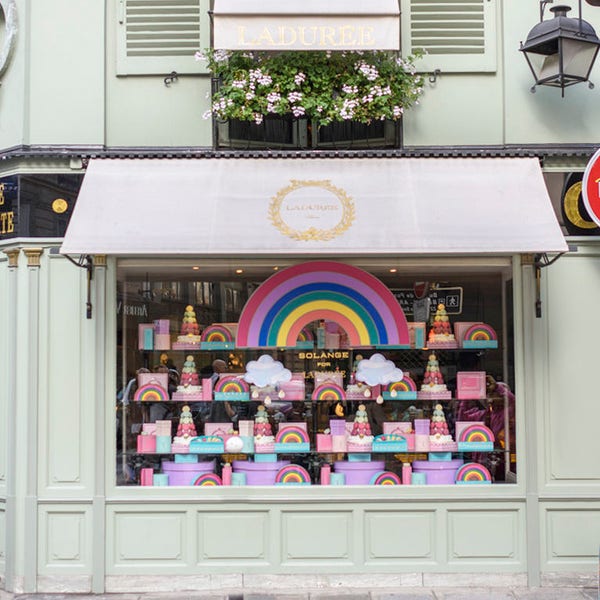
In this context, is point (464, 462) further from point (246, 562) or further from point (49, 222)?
point (49, 222)

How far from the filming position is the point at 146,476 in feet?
24.9

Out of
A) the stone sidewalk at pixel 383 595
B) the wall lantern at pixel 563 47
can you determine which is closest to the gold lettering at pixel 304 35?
the wall lantern at pixel 563 47

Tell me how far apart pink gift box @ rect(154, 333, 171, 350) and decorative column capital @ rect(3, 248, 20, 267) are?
57.4 inches

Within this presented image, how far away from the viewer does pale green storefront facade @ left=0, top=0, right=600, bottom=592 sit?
24.3 feet

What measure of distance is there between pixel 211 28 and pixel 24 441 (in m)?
4.26

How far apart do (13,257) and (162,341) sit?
5.21 ft

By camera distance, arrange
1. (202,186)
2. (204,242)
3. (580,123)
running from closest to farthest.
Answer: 1. (204,242)
2. (202,186)
3. (580,123)

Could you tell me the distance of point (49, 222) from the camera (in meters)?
7.51

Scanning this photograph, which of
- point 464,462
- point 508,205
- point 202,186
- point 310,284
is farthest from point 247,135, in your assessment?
point 464,462

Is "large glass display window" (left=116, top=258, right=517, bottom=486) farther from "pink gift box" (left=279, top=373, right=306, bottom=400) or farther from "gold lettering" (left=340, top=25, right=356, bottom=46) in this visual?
"gold lettering" (left=340, top=25, right=356, bottom=46)

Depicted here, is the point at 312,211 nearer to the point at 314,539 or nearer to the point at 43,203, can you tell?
the point at 43,203

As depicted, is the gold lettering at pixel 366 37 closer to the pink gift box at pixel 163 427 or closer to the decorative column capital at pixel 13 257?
the decorative column capital at pixel 13 257

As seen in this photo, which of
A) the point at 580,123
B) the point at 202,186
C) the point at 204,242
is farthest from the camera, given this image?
the point at 580,123

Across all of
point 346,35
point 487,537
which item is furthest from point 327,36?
point 487,537
